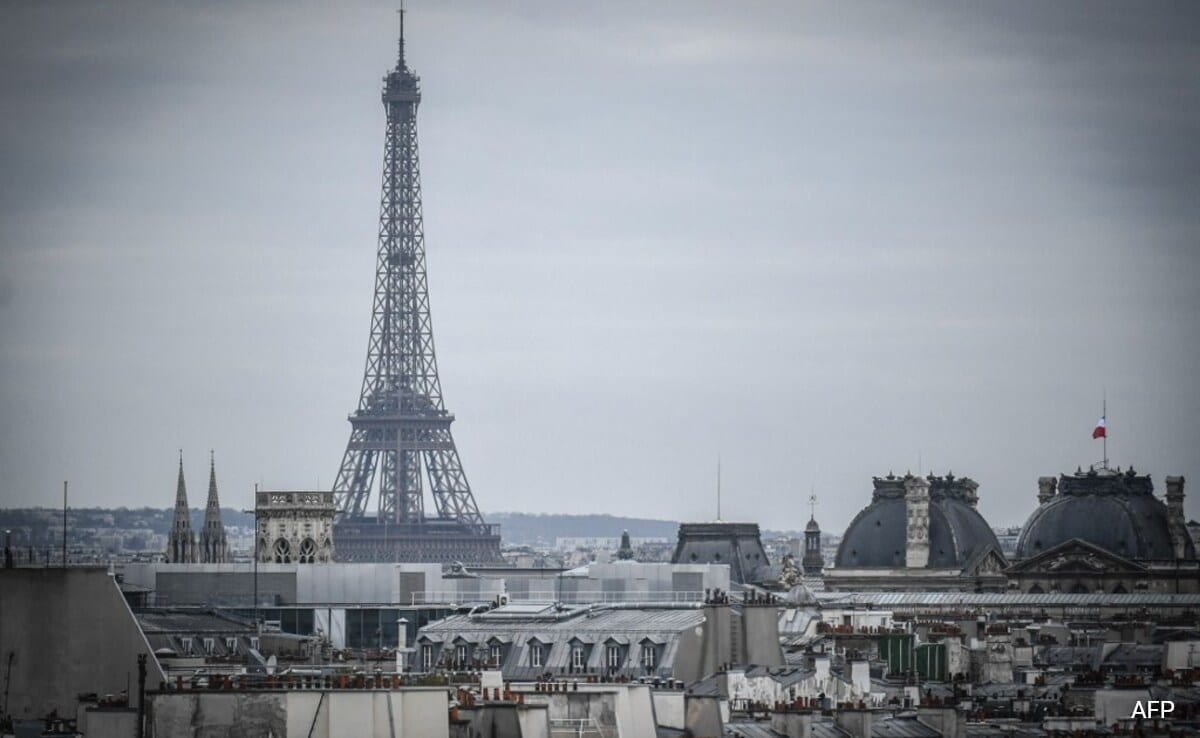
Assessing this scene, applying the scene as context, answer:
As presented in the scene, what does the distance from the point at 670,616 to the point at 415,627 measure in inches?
598

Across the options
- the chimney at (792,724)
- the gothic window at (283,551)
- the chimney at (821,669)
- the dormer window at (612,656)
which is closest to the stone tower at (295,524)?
the gothic window at (283,551)

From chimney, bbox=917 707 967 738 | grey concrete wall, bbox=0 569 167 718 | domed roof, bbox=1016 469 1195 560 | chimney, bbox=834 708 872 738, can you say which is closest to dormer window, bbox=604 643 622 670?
chimney, bbox=917 707 967 738

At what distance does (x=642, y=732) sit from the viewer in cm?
5481

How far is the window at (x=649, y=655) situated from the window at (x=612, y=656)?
0.59 metres

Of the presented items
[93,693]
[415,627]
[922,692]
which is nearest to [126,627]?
[93,693]

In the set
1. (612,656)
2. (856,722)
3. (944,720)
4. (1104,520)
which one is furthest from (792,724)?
(1104,520)

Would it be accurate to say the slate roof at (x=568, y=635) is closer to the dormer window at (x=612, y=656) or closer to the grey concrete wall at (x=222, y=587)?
the dormer window at (x=612, y=656)

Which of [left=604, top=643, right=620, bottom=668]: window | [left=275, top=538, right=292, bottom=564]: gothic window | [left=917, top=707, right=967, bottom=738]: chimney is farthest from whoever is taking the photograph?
[left=275, top=538, right=292, bottom=564]: gothic window

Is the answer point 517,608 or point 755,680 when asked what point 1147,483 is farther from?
point 755,680

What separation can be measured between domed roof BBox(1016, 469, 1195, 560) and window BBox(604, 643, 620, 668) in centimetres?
10959

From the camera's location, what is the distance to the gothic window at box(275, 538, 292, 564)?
156 meters

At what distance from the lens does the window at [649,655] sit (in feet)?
267

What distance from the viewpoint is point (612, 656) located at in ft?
273

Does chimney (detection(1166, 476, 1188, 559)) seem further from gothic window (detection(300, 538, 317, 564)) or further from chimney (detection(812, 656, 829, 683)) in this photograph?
chimney (detection(812, 656, 829, 683))
